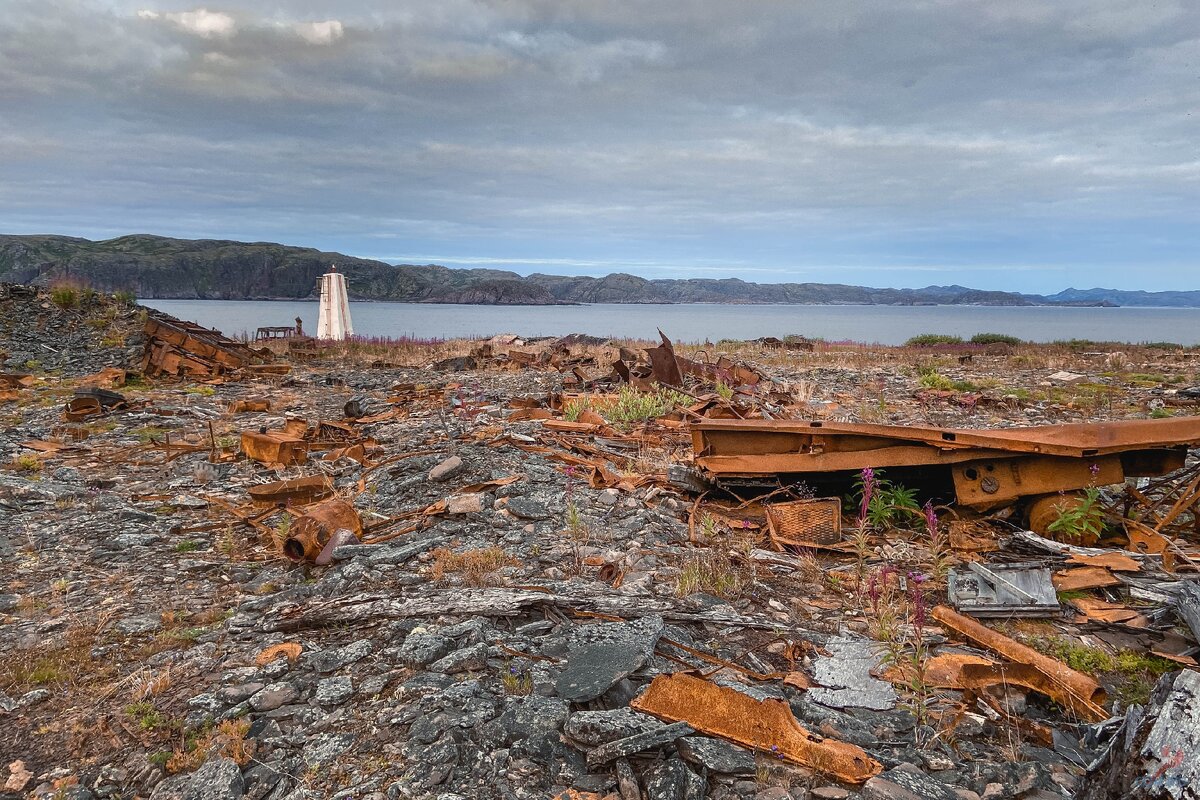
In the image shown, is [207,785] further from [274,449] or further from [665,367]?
[665,367]

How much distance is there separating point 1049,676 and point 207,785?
341cm

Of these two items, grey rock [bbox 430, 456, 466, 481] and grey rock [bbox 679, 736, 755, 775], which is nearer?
grey rock [bbox 679, 736, 755, 775]

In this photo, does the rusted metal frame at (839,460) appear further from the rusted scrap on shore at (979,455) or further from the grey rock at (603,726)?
the grey rock at (603,726)

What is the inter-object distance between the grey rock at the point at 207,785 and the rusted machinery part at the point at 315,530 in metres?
2.32

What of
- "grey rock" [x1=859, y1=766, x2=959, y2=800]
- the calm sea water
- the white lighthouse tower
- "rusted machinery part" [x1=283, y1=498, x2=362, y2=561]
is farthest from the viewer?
the calm sea water

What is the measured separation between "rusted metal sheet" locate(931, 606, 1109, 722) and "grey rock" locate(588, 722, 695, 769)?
1.50 metres

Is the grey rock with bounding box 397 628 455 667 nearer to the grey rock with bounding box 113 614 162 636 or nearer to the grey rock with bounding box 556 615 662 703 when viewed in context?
the grey rock with bounding box 556 615 662 703

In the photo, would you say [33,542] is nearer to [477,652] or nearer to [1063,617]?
[477,652]

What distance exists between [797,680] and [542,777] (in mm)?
1318

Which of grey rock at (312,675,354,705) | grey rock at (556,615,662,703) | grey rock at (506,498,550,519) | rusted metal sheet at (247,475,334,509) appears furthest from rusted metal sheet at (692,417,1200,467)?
rusted metal sheet at (247,475,334,509)

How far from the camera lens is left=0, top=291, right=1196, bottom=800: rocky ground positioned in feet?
7.98

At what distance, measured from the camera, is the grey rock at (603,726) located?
251cm

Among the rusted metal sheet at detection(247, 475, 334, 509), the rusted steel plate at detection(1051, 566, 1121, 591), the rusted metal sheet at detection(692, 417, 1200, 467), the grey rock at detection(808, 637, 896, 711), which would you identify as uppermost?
the rusted metal sheet at detection(692, 417, 1200, 467)

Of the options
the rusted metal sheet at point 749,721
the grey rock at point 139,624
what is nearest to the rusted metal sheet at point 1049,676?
the rusted metal sheet at point 749,721
